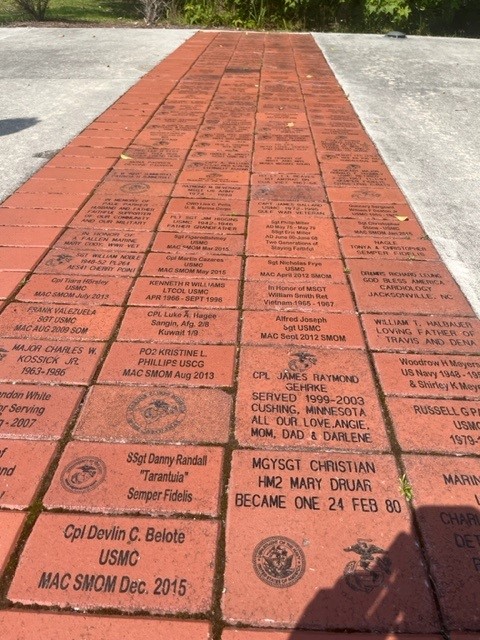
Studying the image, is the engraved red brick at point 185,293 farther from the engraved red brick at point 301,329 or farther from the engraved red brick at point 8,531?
the engraved red brick at point 8,531

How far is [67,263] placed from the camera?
3164 millimetres

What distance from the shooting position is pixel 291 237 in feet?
11.4

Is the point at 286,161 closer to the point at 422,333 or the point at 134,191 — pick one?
the point at 134,191

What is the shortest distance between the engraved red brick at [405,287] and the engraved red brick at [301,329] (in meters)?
0.20

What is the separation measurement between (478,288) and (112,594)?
2.27 meters

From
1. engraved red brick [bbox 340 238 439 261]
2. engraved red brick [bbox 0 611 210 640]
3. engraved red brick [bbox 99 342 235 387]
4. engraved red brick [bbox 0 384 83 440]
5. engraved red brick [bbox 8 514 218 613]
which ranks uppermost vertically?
engraved red brick [bbox 340 238 439 261]

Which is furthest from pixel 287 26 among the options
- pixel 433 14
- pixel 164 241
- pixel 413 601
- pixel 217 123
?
pixel 413 601

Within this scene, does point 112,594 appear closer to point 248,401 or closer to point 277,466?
point 277,466

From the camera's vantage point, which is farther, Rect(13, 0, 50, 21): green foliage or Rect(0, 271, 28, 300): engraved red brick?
Rect(13, 0, 50, 21): green foliage

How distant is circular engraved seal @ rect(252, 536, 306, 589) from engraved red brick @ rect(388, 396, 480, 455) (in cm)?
59

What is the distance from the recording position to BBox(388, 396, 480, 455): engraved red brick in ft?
Result: 6.90

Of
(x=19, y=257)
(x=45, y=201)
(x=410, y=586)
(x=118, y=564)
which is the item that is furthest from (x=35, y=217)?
(x=410, y=586)

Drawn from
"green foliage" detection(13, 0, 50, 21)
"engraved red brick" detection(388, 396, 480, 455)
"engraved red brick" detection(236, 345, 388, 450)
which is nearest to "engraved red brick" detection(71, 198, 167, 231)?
"engraved red brick" detection(236, 345, 388, 450)

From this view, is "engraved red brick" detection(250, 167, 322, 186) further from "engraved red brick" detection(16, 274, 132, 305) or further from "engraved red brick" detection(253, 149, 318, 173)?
"engraved red brick" detection(16, 274, 132, 305)
